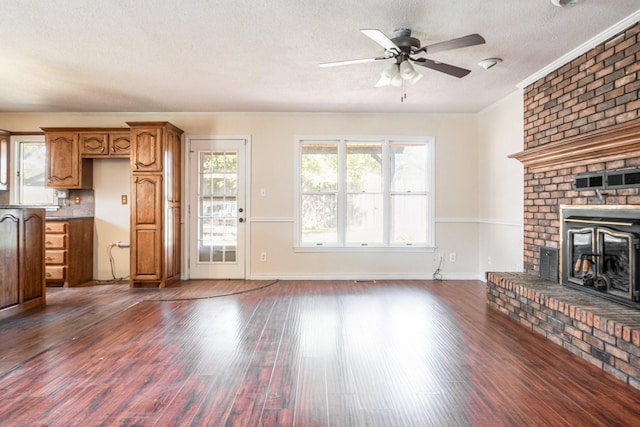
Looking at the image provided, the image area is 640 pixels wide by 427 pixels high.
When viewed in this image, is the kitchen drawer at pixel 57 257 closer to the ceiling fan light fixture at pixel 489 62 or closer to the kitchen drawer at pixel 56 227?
the kitchen drawer at pixel 56 227

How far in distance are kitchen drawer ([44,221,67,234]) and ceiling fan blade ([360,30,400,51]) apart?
4.55 meters

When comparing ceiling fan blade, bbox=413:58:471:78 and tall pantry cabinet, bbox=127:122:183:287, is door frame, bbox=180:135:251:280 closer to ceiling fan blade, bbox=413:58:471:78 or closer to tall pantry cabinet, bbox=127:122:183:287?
tall pantry cabinet, bbox=127:122:183:287

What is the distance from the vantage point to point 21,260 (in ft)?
11.3

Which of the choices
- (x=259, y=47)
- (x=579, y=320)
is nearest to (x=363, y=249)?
(x=579, y=320)

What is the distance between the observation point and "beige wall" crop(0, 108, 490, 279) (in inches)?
204

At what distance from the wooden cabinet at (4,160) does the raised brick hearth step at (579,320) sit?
21.5 ft

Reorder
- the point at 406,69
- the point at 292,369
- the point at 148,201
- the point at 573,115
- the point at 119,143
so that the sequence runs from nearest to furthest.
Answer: the point at 292,369
the point at 406,69
the point at 573,115
the point at 148,201
the point at 119,143

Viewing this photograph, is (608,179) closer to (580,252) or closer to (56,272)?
(580,252)

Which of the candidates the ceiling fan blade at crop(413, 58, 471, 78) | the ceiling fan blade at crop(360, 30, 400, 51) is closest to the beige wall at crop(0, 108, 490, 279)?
the ceiling fan blade at crop(413, 58, 471, 78)

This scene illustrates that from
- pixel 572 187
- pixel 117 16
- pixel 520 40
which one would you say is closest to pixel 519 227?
pixel 572 187

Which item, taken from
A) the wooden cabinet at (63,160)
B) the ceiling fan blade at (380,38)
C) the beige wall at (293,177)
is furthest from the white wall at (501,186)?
the wooden cabinet at (63,160)

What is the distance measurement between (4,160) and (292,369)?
543cm

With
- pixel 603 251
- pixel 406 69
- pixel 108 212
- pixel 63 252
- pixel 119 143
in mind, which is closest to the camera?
pixel 406 69

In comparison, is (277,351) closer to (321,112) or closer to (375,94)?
(375,94)
